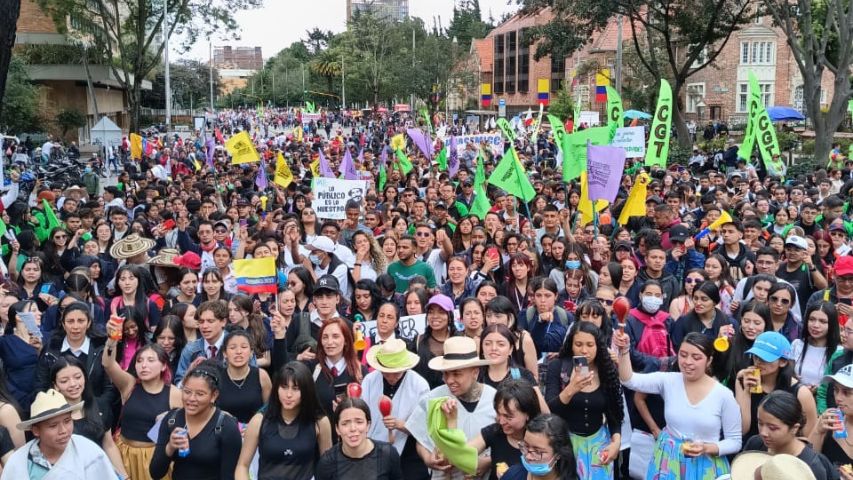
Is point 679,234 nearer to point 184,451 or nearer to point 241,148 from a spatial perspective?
point 184,451

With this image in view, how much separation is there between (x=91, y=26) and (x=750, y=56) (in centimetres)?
4126

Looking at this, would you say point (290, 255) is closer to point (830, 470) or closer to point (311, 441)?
point (311, 441)

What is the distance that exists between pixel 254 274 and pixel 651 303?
137 inches

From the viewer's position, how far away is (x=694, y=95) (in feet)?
179

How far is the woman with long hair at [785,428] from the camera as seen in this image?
4.08 m

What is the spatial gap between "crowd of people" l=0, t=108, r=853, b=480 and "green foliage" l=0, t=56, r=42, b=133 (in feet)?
92.1

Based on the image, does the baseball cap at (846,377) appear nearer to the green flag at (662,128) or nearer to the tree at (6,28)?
the tree at (6,28)

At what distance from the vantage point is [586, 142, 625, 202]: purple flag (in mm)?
10266

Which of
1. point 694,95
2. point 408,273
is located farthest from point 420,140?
point 694,95

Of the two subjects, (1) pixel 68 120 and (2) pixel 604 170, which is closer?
(2) pixel 604 170

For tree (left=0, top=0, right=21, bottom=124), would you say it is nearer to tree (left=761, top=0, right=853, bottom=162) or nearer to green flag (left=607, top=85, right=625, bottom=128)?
green flag (left=607, top=85, right=625, bottom=128)

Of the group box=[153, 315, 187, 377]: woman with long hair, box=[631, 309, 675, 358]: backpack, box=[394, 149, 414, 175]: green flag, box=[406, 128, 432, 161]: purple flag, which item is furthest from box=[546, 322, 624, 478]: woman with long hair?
box=[406, 128, 432, 161]: purple flag

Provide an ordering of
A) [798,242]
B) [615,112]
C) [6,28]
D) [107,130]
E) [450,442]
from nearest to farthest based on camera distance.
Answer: [450,442] < [798,242] < [6,28] < [615,112] < [107,130]

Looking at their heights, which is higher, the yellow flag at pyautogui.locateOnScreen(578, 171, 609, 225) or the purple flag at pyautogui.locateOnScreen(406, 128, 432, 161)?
the purple flag at pyautogui.locateOnScreen(406, 128, 432, 161)
